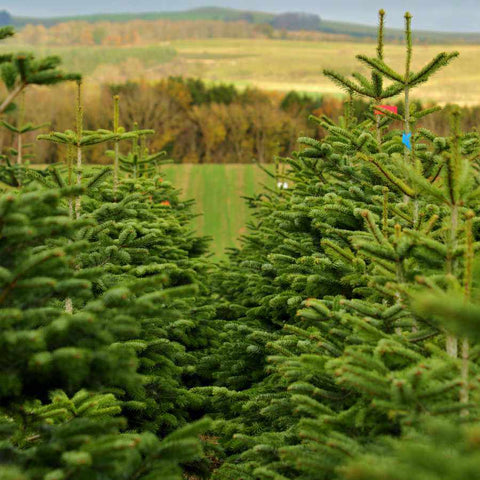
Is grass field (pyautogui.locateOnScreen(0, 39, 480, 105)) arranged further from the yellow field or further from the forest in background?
the forest in background

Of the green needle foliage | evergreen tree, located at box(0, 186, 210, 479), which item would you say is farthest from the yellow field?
evergreen tree, located at box(0, 186, 210, 479)

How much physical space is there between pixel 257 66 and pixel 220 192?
2312 inches

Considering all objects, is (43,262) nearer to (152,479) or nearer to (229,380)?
(152,479)

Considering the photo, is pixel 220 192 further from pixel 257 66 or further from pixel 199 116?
pixel 257 66

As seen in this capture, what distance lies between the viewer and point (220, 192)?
130ft

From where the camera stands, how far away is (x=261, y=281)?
365 inches

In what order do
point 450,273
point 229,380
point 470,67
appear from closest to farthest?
point 450,273, point 229,380, point 470,67

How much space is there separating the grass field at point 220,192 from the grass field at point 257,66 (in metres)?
24.8

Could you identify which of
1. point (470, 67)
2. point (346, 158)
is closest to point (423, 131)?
point (346, 158)

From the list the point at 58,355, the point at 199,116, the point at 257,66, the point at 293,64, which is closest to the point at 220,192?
the point at 199,116

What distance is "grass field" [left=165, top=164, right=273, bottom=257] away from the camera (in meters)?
34.7

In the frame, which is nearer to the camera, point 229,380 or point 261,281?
point 229,380

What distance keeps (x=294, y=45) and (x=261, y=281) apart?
124826 millimetres

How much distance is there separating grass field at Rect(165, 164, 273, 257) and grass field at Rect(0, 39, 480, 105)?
24.8m
